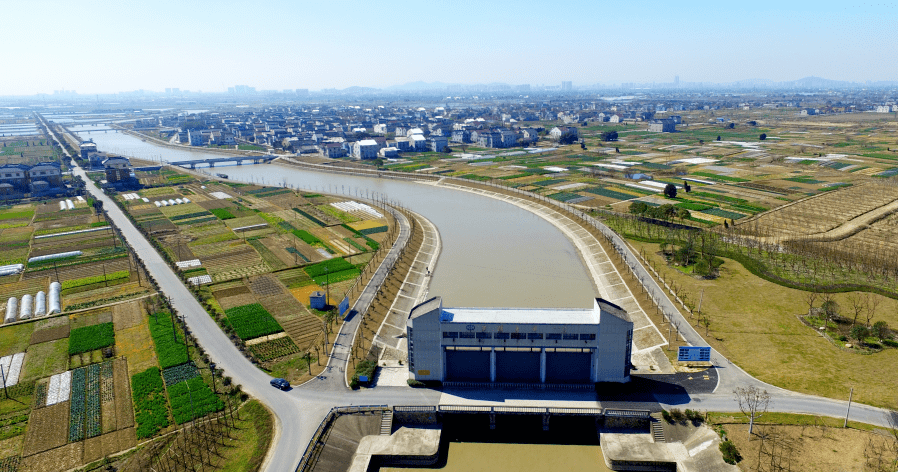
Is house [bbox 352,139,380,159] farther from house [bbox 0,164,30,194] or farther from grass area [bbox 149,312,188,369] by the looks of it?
grass area [bbox 149,312,188,369]

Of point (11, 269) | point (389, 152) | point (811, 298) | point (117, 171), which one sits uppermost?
point (389, 152)

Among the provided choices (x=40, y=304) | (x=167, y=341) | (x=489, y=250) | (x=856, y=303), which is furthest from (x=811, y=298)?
(x=40, y=304)

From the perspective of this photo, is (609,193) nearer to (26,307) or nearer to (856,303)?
(856,303)

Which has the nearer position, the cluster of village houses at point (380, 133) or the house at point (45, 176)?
the house at point (45, 176)

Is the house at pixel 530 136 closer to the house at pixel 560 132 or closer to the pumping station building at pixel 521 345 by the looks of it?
the house at pixel 560 132

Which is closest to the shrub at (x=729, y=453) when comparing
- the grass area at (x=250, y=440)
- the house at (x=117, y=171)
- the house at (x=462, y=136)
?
the grass area at (x=250, y=440)

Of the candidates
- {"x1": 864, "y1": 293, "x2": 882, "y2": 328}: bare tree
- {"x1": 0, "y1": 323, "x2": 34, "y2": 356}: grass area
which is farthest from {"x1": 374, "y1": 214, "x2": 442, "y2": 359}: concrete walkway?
{"x1": 864, "y1": 293, "x2": 882, "y2": 328}: bare tree

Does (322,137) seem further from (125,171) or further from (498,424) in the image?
(498,424)
